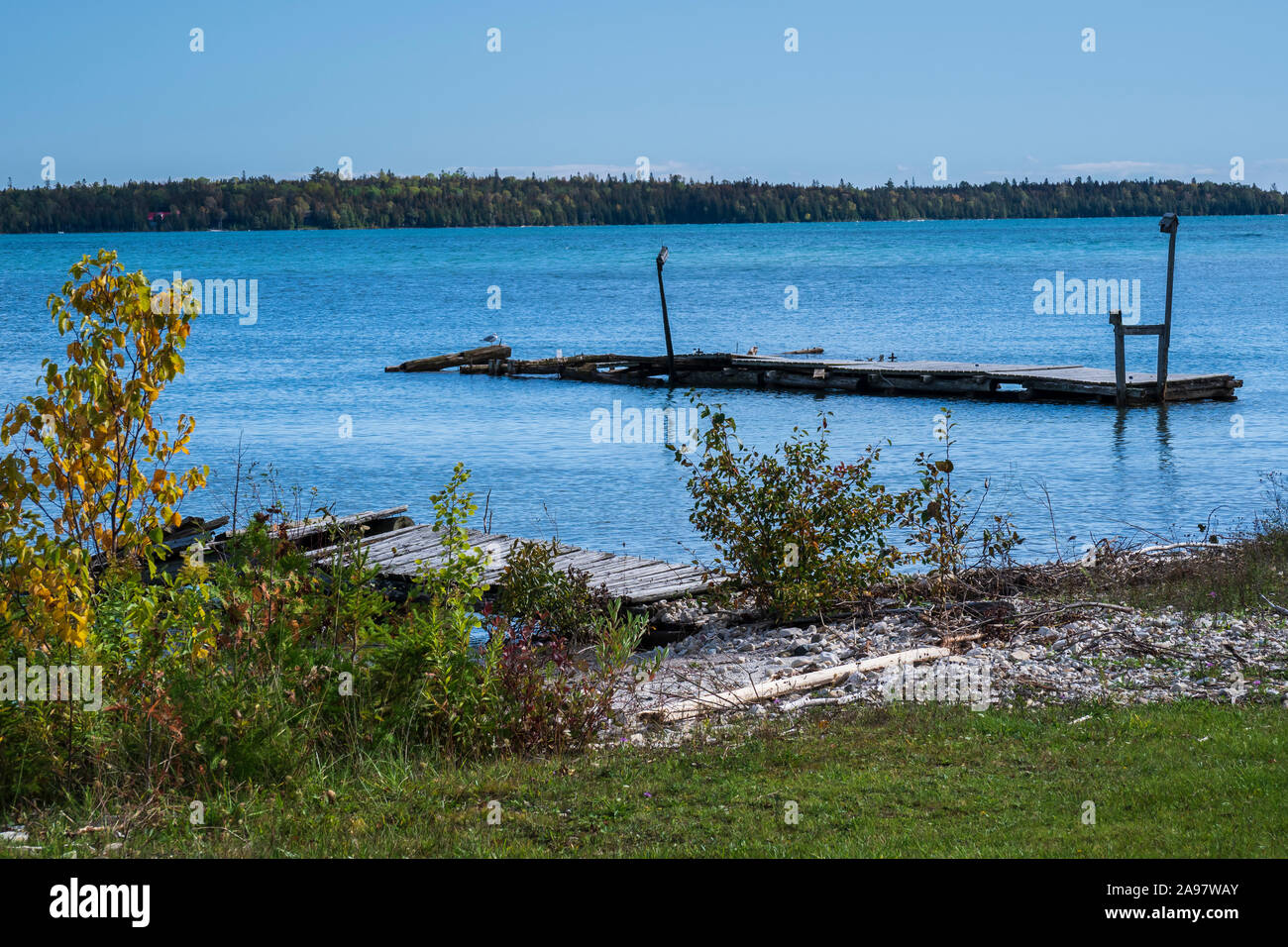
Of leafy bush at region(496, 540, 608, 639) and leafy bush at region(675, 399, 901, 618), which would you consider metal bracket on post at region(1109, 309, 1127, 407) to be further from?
leafy bush at region(496, 540, 608, 639)

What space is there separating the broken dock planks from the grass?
5.02 m

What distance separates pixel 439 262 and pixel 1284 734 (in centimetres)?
13740

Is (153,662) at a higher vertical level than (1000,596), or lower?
higher

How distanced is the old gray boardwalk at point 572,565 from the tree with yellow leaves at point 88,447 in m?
5.34

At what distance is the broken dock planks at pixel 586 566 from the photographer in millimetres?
13148

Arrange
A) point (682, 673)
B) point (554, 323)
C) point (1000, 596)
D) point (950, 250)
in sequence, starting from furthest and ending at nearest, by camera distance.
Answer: point (950, 250), point (554, 323), point (1000, 596), point (682, 673)

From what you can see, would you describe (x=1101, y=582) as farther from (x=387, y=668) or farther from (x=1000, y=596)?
(x=387, y=668)

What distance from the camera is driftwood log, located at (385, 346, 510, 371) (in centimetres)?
4506

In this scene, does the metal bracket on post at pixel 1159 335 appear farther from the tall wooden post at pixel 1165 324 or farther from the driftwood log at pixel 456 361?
the driftwood log at pixel 456 361

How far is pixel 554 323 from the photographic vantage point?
72.7 metres

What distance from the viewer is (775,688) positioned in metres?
9.45

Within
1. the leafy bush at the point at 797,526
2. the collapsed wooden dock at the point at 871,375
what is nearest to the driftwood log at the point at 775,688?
the leafy bush at the point at 797,526

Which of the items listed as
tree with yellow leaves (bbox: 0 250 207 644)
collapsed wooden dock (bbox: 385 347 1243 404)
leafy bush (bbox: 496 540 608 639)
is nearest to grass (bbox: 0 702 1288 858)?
tree with yellow leaves (bbox: 0 250 207 644)
